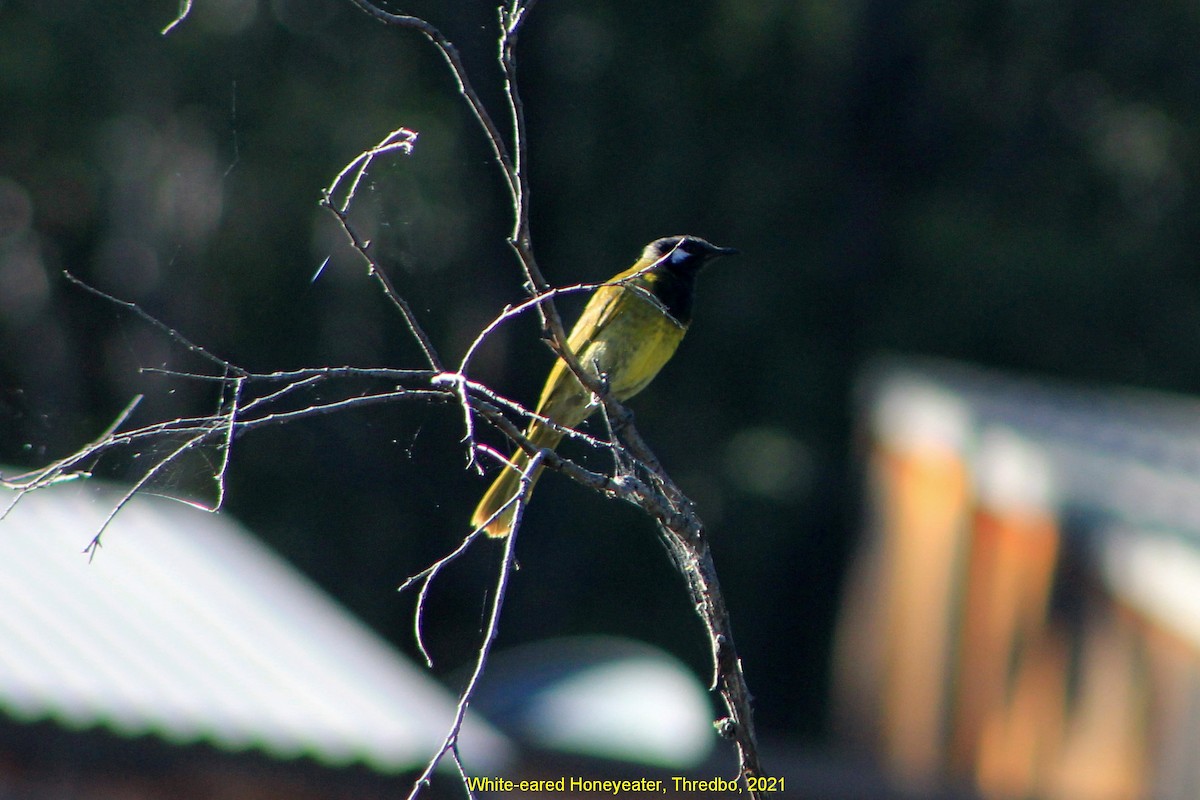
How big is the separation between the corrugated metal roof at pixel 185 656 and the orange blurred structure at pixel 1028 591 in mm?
3628

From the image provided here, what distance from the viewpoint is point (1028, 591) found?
1095cm

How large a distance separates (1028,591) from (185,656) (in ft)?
20.9

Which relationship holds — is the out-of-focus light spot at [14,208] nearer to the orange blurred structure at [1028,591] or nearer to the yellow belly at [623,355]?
the orange blurred structure at [1028,591]

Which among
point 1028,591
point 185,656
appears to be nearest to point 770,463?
point 1028,591

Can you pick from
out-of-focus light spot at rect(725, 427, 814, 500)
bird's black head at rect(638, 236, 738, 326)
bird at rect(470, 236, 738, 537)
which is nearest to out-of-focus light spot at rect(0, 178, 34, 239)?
out-of-focus light spot at rect(725, 427, 814, 500)

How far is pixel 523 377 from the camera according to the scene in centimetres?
1597

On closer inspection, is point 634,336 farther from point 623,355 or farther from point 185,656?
point 185,656

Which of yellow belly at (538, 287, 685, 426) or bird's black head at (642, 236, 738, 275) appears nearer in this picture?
bird's black head at (642, 236, 738, 275)

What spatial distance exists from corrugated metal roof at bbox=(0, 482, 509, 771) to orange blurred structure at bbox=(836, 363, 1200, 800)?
3628 mm

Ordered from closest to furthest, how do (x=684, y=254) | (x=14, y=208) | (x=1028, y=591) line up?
(x=684, y=254)
(x=1028, y=591)
(x=14, y=208)

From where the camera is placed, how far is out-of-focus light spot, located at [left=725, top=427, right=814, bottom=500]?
22500mm

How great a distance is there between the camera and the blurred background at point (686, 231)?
19578mm

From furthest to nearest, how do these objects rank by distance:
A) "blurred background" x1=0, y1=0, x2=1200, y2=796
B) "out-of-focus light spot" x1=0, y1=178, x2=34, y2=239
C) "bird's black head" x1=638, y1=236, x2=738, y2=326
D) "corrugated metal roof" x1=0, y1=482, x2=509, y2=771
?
1. "out-of-focus light spot" x1=0, y1=178, x2=34, y2=239
2. "blurred background" x1=0, y1=0, x2=1200, y2=796
3. "corrugated metal roof" x1=0, y1=482, x2=509, y2=771
4. "bird's black head" x1=638, y1=236, x2=738, y2=326

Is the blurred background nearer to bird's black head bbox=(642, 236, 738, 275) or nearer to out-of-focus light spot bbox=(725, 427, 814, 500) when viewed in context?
out-of-focus light spot bbox=(725, 427, 814, 500)
